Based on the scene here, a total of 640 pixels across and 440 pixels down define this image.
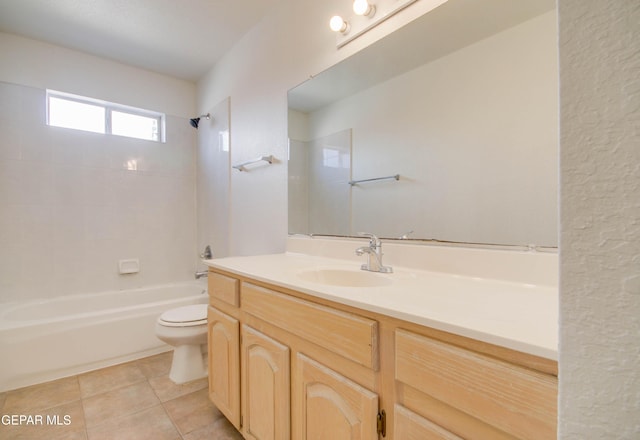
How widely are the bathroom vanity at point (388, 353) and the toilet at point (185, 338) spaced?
0.59 meters

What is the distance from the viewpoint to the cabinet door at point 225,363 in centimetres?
135

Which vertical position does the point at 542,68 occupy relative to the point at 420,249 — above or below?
above

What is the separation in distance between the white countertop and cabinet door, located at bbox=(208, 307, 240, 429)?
1.10ft

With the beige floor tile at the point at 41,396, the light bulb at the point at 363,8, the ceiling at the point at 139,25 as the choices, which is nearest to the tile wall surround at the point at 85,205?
the ceiling at the point at 139,25

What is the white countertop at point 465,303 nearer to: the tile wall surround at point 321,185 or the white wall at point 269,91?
the tile wall surround at point 321,185

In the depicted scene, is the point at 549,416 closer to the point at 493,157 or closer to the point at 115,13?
the point at 493,157

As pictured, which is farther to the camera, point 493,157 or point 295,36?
point 295,36

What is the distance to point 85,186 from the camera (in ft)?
8.70

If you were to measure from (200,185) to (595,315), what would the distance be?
10.9 ft

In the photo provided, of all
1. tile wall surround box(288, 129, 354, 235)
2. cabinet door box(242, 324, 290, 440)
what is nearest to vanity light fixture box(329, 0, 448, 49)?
tile wall surround box(288, 129, 354, 235)

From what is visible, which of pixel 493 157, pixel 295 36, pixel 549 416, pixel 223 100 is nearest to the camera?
pixel 549 416

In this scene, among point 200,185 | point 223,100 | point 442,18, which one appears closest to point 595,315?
point 442,18

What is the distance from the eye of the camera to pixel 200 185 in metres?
3.18

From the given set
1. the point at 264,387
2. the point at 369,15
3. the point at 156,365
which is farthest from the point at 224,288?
the point at 369,15
